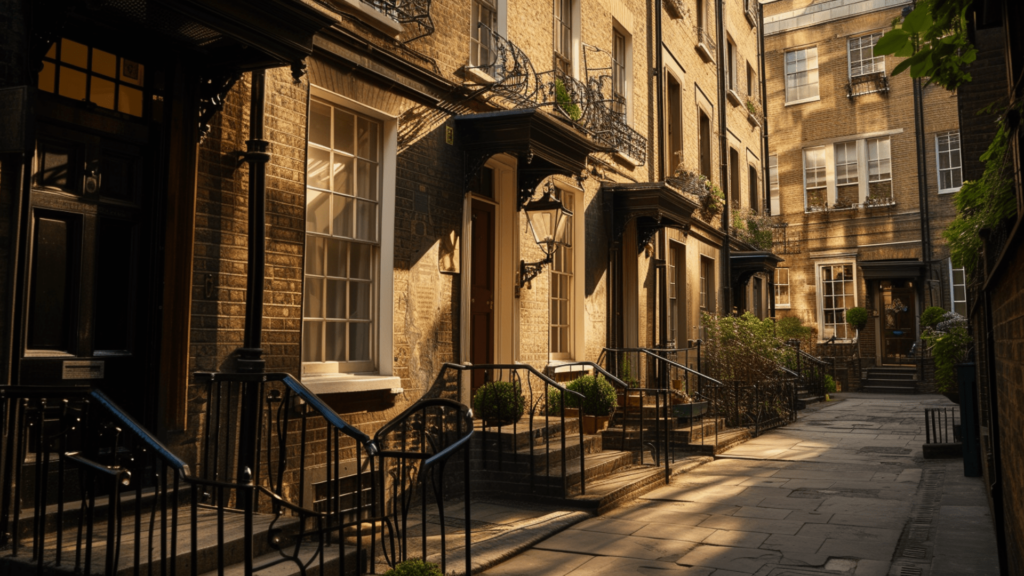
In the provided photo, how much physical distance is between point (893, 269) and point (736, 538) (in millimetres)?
19673

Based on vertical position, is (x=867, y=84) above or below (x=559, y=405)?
above

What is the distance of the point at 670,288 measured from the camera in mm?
14055

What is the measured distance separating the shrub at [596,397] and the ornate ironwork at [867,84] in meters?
19.7

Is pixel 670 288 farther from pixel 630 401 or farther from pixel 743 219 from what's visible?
pixel 743 219

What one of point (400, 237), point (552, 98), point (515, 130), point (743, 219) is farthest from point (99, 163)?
point (743, 219)

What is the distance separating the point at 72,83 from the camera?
440cm

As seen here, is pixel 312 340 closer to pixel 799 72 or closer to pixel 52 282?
pixel 52 282

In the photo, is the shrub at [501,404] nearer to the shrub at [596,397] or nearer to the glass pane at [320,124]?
the shrub at [596,397]

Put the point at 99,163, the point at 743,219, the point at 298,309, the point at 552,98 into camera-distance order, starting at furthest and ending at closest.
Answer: the point at 743,219
the point at 552,98
the point at 298,309
the point at 99,163

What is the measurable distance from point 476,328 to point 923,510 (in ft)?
15.0

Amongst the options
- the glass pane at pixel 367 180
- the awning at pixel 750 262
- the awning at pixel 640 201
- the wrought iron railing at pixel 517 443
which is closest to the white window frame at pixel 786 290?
the awning at pixel 750 262

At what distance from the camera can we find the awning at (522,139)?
7559 millimetres

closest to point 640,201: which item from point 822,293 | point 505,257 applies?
point 505,257

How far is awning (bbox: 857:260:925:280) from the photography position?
891 inches
